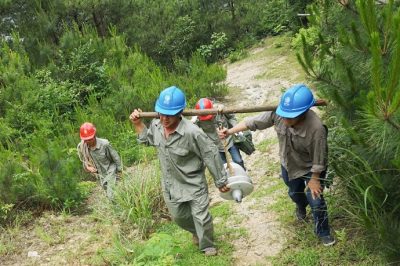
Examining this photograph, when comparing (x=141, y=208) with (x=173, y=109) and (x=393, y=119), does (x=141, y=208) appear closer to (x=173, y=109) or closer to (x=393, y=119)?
(x=173, y=109)

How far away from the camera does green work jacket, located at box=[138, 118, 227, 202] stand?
3.82 metres

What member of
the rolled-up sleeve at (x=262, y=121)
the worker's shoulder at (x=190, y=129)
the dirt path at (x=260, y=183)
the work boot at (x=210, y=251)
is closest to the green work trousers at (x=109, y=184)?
the dirt path at (x=260, y=183)

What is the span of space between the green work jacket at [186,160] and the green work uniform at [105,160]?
70.1 inches

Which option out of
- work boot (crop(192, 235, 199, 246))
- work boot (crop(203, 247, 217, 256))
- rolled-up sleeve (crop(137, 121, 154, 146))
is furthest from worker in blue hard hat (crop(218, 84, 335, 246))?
work boot (crop(192, 235, 199, 246))

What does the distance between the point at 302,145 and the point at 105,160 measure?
2986mm

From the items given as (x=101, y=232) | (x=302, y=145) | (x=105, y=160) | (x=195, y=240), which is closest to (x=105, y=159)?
(x=105, y=160)

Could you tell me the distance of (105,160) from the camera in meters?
5.84

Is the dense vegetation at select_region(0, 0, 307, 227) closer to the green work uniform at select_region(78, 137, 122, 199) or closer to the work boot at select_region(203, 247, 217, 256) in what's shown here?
the green work uniform at select_region(78, 137, 122, 199)

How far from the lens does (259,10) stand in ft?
62.3

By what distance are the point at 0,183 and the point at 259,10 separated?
14941mm

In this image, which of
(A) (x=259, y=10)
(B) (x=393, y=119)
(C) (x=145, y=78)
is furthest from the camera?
(A) (x=259, y=10)

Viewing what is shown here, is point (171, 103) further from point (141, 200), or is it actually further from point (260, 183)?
point (260, 183)

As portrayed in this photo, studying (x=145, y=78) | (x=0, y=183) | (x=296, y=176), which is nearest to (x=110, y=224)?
(x=0, y=183)

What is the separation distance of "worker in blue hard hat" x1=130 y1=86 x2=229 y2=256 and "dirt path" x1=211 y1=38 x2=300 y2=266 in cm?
40
